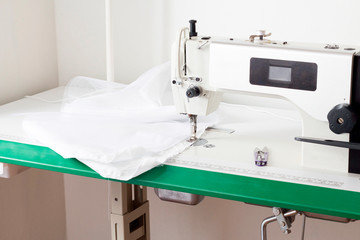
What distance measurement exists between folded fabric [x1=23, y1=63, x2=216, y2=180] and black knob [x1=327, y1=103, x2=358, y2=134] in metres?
0.48

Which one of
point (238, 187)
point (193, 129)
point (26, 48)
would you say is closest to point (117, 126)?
point (193, 129)

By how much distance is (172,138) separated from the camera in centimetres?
206

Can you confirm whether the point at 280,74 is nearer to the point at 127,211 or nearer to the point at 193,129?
the point at 193,129

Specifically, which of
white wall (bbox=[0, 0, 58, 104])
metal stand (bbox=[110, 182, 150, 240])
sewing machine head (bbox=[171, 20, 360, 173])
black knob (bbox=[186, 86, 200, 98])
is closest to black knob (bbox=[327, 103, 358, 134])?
sewing machine head (bbox=[171, 20, 360, 173])

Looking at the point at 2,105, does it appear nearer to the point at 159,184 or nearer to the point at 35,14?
the point at 35,14

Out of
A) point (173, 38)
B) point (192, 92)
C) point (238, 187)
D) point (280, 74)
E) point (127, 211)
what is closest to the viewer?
point (238, 187)

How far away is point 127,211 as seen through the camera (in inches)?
82.4

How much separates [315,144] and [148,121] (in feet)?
2.04

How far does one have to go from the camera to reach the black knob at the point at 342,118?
5.74ft

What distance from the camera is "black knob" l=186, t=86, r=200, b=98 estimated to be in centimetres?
199

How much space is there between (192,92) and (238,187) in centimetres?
37

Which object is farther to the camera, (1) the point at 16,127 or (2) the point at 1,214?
(2) the point at 1,214

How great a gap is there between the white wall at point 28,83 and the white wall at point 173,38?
8 cm

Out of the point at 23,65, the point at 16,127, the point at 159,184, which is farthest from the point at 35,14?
the point at 159,184
